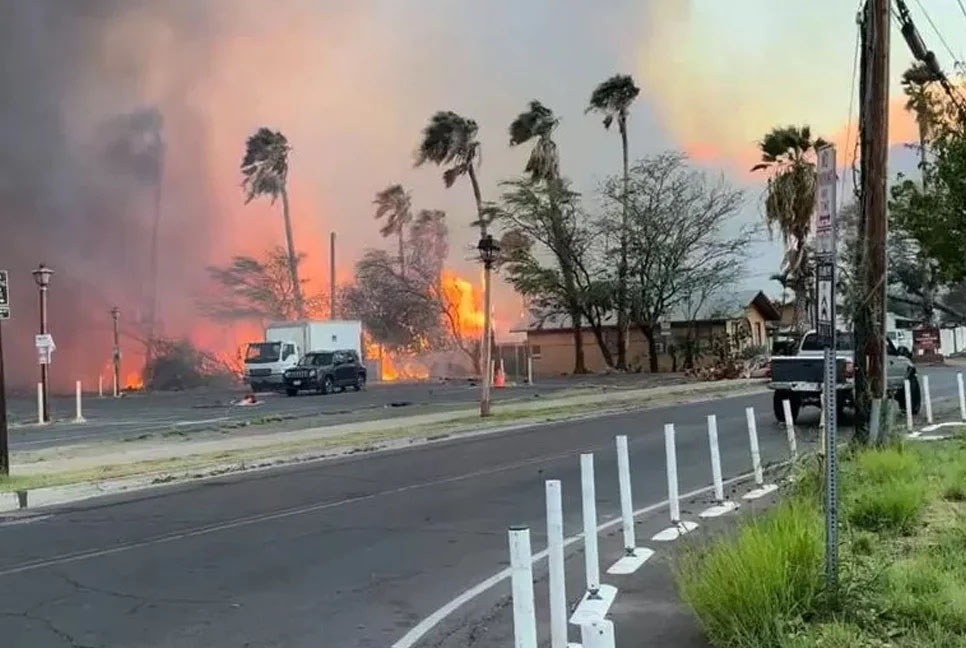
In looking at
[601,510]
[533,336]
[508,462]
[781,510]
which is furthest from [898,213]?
[533,336]

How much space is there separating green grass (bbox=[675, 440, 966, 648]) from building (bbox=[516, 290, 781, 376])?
39421 mm

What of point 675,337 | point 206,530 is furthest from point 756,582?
point 675,337

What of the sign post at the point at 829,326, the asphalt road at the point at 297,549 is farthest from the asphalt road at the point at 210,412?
the sign post at the point at 829,326

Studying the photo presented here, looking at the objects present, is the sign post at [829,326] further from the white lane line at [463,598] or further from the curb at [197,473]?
the curb at [197,473]

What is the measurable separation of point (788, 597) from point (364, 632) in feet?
8.20

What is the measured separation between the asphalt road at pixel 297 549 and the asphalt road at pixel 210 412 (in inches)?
345

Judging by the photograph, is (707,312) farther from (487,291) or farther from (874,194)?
(874,194)

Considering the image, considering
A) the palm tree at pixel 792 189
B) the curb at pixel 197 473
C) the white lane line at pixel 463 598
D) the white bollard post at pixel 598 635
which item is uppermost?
the palm tree at pixel 792 189

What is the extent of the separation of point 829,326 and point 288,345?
1444 inches

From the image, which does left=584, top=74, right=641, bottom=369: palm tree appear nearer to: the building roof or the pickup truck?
the building roof

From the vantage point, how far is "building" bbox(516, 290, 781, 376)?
49.9 meters

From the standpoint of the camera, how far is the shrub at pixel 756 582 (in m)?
4.95

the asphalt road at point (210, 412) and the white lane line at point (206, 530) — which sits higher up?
the asphalt road at point (210, 412)

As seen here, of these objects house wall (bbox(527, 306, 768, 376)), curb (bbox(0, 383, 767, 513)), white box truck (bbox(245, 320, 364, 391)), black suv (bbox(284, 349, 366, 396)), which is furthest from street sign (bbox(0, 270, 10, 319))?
house wall (bbox(527, 306, 768, 376))
